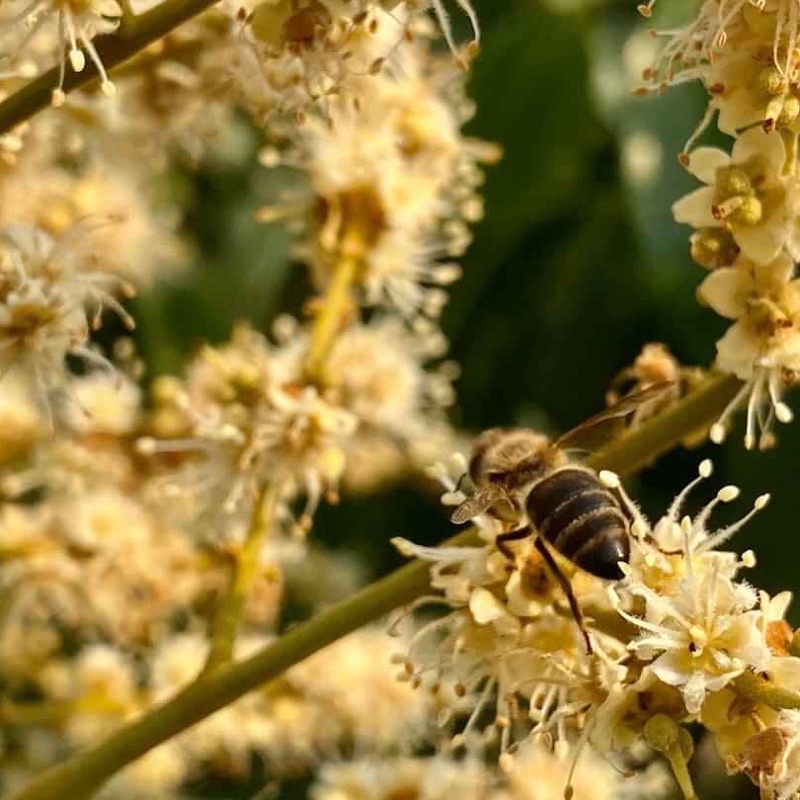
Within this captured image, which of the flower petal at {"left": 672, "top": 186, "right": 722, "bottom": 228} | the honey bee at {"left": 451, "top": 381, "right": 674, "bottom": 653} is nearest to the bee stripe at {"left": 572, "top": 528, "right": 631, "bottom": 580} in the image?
the honey bee at {"left": 451, "top": 381, "right": 674, "bottom": 653}

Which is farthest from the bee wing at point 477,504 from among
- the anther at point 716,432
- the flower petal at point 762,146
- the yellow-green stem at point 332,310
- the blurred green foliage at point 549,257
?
the blurred green foliage at point 549,257

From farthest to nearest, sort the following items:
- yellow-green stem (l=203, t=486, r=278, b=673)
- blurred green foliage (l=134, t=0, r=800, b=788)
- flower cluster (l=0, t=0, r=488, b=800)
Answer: blurred green foliage (l=134, t=0, r=800, b=788) < flower cluster (l=0, t=0, r=488, b=800) < yellow-green stem (l=203, t=486, r=278, b=673)

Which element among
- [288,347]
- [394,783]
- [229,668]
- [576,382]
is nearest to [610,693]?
[229,668]

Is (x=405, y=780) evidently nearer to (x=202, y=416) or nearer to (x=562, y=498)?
(x=202, y=416)

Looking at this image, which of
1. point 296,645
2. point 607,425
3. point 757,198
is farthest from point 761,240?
point 296,645

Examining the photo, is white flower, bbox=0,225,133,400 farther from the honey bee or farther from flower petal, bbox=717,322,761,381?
flower petal, bbox=717,322,761,381
